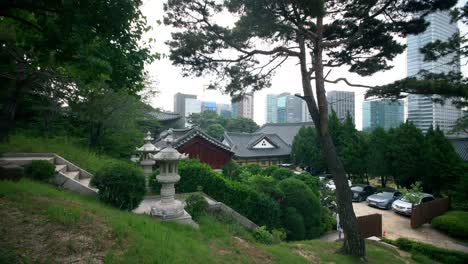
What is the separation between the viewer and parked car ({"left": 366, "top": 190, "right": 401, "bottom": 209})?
1747 centimetres

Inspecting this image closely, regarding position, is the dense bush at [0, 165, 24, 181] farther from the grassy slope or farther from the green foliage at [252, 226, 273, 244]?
the green foliage at [252, 226, 273, 244]

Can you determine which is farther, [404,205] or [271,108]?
[271,108]

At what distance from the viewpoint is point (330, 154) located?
23.4ft

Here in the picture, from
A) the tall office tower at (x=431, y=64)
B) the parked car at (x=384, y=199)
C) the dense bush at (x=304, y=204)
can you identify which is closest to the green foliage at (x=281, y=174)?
the dense bush at (x=304, y=204)

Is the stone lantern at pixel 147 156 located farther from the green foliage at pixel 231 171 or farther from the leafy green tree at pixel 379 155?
the leafy green tree at pixel 379 155

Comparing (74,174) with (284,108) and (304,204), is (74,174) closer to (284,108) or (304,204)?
(304,204)

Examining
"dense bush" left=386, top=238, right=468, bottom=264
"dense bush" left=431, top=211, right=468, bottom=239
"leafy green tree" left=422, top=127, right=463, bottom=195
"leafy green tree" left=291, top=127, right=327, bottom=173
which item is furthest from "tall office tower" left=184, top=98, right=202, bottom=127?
"dense bush" left=386, top=238, right=468, bottom=264

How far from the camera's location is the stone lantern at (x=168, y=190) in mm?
6047

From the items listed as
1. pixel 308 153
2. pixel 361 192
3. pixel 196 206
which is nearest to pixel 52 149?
pixel 196 206

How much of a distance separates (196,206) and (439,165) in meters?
19.1

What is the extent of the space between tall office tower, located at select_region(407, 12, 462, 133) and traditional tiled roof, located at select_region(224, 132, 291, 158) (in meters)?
14.4

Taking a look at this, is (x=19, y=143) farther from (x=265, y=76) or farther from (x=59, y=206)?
(x=265, y=76)

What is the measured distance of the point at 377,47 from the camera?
24.8ft

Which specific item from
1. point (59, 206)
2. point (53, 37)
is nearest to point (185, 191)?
point (59, 206)
